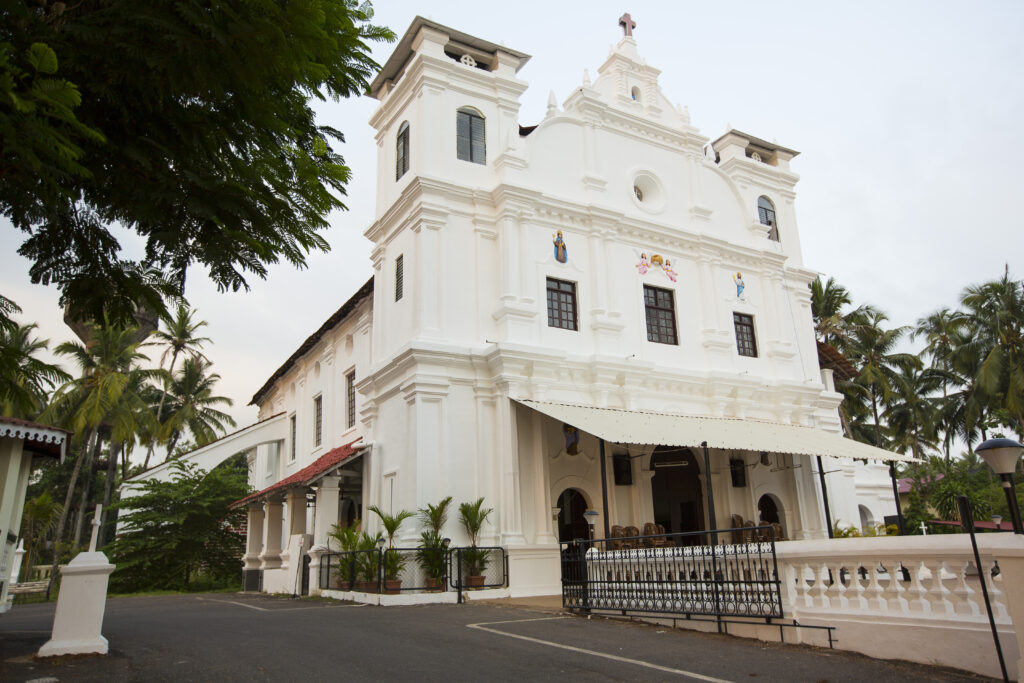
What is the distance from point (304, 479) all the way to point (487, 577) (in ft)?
17.1

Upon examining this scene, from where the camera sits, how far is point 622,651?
7.30 m

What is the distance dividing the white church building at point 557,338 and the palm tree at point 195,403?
718 inches

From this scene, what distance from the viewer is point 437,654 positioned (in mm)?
7172

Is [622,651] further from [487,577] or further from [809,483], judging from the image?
[809,483]

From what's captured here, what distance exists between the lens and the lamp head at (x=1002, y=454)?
20.3 ft

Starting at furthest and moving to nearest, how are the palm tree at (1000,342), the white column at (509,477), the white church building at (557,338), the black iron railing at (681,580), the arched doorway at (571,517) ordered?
the palm tree at (1000,342) → the arched doorway at (571,517) → the white church building at (557,338) → the white column at (509,477) → the black iron railing at (681,580)

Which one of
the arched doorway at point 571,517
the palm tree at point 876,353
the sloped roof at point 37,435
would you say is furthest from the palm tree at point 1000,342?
the sloped roof at point 37,435

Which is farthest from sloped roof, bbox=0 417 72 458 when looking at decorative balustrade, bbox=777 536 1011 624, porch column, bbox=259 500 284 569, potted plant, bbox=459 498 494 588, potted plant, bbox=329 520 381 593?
porch column, bbox=259 500 284 569

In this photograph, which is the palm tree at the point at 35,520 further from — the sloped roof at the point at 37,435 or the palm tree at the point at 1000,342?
the palm tree at the point at 1000,342

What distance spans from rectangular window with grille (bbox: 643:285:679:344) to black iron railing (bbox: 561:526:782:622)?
872 cm

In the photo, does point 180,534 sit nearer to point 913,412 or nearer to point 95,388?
point 95,388

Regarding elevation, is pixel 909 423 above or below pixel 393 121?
below

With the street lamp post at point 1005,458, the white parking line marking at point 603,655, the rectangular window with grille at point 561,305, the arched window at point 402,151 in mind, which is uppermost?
the arched window at point 402,151

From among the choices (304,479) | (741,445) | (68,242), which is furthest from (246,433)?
(68,242)
